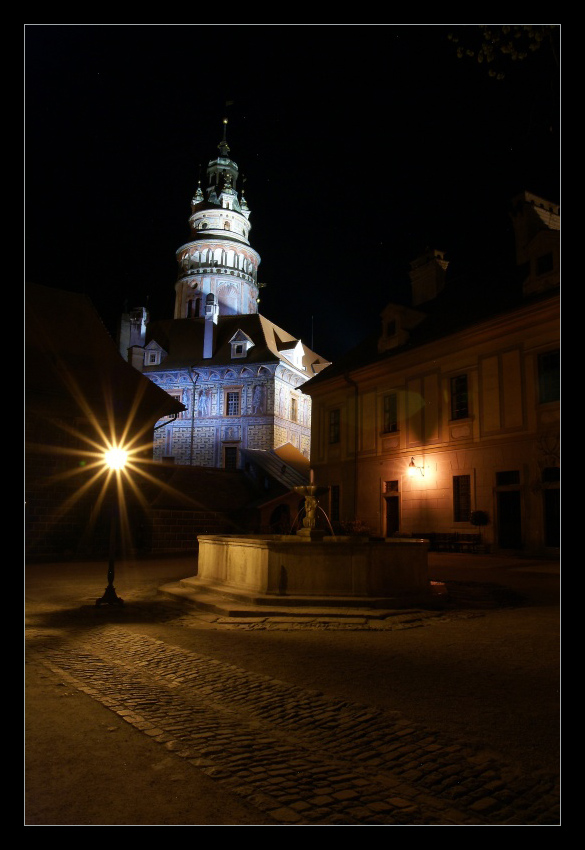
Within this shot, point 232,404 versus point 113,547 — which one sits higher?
point 232,404

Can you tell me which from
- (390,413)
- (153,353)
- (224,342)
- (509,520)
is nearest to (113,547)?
(509,520)

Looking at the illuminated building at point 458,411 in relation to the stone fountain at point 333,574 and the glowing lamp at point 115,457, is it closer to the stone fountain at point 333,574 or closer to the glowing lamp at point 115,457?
the stone fountain at point 333,574

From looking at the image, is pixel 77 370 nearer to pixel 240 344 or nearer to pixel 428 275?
pixel 428 275

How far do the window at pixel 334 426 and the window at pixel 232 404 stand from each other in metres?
17.4

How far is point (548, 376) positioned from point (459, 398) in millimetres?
4232

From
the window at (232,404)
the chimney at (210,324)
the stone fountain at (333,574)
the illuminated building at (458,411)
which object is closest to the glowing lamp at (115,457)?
the stone fountain at (333,574)

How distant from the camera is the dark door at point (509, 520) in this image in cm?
2061

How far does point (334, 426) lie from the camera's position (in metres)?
31.2

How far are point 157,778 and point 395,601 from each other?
672cm

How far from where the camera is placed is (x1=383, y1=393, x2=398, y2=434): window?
26891 millimetres

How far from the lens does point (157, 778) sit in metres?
3.54

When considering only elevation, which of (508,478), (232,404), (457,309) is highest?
(457,309)

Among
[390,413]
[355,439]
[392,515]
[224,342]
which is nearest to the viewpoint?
[392,515]
